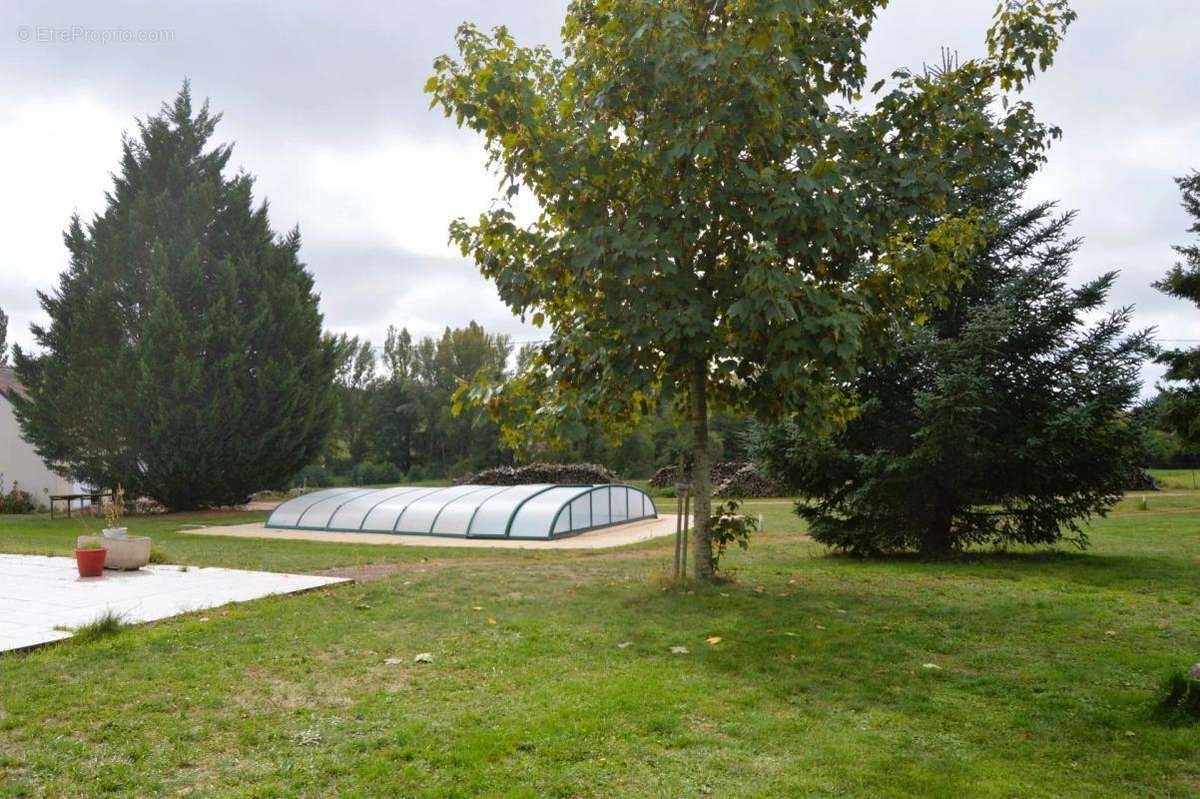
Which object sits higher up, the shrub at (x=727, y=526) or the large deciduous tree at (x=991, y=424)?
the large deciduous tree at (x=991, y=424)

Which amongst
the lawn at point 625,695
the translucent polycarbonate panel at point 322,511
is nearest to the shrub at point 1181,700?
the lawn at point 625,695

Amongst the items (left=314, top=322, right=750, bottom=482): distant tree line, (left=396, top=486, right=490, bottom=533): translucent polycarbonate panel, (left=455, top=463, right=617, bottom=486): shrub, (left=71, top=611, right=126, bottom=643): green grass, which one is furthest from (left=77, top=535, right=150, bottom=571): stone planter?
(left=314, top=322, right=750, bottom=482): distant tree line

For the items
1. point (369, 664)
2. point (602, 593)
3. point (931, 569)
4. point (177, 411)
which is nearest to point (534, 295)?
point (602, 593)

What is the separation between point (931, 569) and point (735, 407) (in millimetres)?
4082

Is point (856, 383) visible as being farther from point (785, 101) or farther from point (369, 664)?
point (369, 664)

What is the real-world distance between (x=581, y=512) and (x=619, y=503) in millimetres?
2490

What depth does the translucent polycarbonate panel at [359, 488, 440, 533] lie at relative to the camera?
17.8 m

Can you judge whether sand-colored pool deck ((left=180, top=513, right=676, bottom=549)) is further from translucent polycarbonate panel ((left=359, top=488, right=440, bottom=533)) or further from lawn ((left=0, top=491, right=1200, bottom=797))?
lawn ((left=0, top=491, right=1200, bottom=797))

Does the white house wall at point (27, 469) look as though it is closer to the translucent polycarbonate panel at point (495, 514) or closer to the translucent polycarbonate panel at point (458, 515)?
the translucent polycarbonate panel at point (458, 515)

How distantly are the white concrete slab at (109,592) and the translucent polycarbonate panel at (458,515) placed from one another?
650 centimetres

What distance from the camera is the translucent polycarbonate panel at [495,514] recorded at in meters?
16.6

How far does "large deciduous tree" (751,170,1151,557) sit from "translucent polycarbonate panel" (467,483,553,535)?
6.66 m

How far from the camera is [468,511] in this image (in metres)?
17.1

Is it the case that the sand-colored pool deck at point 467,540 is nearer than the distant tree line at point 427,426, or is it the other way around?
the sand-colored pool deck at point 467,540
